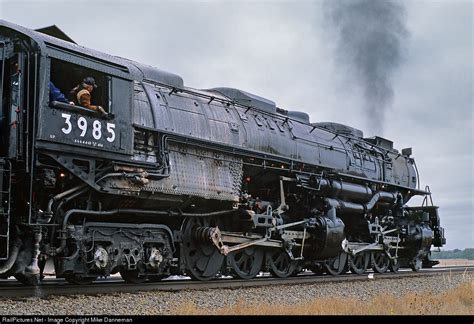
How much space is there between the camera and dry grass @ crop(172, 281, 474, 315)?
7.27 m

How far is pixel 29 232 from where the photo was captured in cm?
848

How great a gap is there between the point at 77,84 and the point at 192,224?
3759 millimetres

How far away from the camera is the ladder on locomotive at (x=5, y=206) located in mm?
7953

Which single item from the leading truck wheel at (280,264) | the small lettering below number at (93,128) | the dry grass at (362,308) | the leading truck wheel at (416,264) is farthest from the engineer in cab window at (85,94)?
the leading truck wheel at (416,264)

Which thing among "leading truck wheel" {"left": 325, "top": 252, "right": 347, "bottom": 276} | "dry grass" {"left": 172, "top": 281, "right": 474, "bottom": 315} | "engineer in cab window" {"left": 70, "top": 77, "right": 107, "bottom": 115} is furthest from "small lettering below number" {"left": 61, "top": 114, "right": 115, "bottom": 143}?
"leading truck wheel" {"left": 325, "top": 252, "right": 347, "bottom": 276}

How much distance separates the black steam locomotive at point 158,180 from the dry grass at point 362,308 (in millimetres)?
2685

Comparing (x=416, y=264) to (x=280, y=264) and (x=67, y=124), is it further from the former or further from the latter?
(x=67, y=124)

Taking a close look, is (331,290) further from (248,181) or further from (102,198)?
(102,198)

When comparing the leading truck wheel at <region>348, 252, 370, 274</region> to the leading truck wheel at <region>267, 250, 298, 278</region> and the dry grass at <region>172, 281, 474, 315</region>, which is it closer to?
the leading truck wheel at <region>267, 250, 298, 278</region>

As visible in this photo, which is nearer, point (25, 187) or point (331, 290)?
point (25, 187)

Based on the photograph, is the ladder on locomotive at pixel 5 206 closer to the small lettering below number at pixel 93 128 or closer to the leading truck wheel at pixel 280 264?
the small lettering below number at pixel 93 128

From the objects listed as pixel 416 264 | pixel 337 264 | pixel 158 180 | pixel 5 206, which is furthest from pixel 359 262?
pixel 5 206

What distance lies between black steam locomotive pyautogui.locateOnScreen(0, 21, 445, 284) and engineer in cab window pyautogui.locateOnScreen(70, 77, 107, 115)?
14cm
